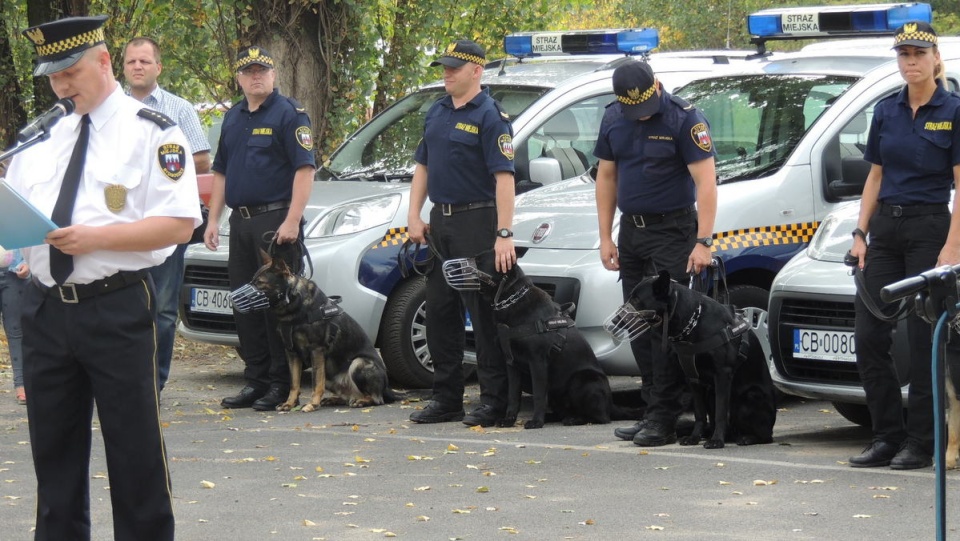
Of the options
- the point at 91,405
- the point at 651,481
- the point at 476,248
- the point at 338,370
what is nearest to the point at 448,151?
the point at 476,248

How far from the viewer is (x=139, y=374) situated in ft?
14.0

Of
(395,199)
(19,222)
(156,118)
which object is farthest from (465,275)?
(19,222)

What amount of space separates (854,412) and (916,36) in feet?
7.43

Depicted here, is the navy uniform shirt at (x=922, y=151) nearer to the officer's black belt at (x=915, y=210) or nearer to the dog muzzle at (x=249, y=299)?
the officer's black belt at (x=915, y=210)

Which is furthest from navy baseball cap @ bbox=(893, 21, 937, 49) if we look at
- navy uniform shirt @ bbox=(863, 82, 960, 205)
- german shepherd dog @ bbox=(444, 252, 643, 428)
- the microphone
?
the microphone

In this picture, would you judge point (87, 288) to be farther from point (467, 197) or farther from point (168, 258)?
point (168, 258)

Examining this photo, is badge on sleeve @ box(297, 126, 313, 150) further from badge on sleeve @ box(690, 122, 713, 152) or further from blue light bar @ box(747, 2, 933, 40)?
blue light bar @ box(747, 2, 933, 40)

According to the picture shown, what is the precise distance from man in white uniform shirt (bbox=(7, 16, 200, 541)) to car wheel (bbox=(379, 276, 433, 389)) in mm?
4881

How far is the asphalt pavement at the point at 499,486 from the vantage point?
5.52 meters

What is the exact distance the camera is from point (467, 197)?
782 cm

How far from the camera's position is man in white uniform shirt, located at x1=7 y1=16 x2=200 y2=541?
13.7 feet

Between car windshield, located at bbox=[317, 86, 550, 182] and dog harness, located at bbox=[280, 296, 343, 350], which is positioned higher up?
car windshield, located at bbox=[317, 86, 550, 182]

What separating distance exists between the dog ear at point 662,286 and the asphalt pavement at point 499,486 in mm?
752

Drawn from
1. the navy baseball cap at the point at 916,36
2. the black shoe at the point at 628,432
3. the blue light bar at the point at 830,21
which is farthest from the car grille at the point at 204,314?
the navy baseball cap at the point at 916,36
